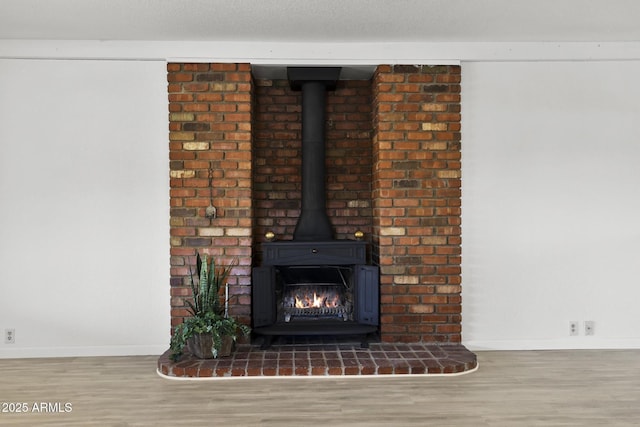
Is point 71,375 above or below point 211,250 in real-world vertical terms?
below

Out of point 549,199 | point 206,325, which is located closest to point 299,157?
point 206,325

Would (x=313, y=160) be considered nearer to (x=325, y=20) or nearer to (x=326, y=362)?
(x=325, y=20)

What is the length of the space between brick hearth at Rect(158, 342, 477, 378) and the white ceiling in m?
2.31

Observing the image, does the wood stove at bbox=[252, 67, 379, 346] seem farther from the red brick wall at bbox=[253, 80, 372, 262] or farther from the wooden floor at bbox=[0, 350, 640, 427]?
the wooden floor at bbox=[0, 350, 640, 427]

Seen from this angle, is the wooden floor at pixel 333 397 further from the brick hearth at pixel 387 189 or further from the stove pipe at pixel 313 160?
the stove pipe at pixel 313 160

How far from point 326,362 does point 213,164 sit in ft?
5.55

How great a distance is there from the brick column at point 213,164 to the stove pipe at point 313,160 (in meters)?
0.45

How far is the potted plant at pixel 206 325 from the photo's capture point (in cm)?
347

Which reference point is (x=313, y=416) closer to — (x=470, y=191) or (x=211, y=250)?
(x=211, y=250)

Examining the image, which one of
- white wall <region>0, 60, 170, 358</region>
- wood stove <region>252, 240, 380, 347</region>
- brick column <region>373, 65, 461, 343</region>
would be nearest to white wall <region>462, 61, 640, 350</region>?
brick column <region>373, 65, 461, 343</region>

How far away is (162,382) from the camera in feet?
10.7

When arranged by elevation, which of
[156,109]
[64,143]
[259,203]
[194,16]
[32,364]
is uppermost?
[194,16]

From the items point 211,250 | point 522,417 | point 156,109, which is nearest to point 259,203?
point 211,250

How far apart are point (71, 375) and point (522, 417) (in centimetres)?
281
